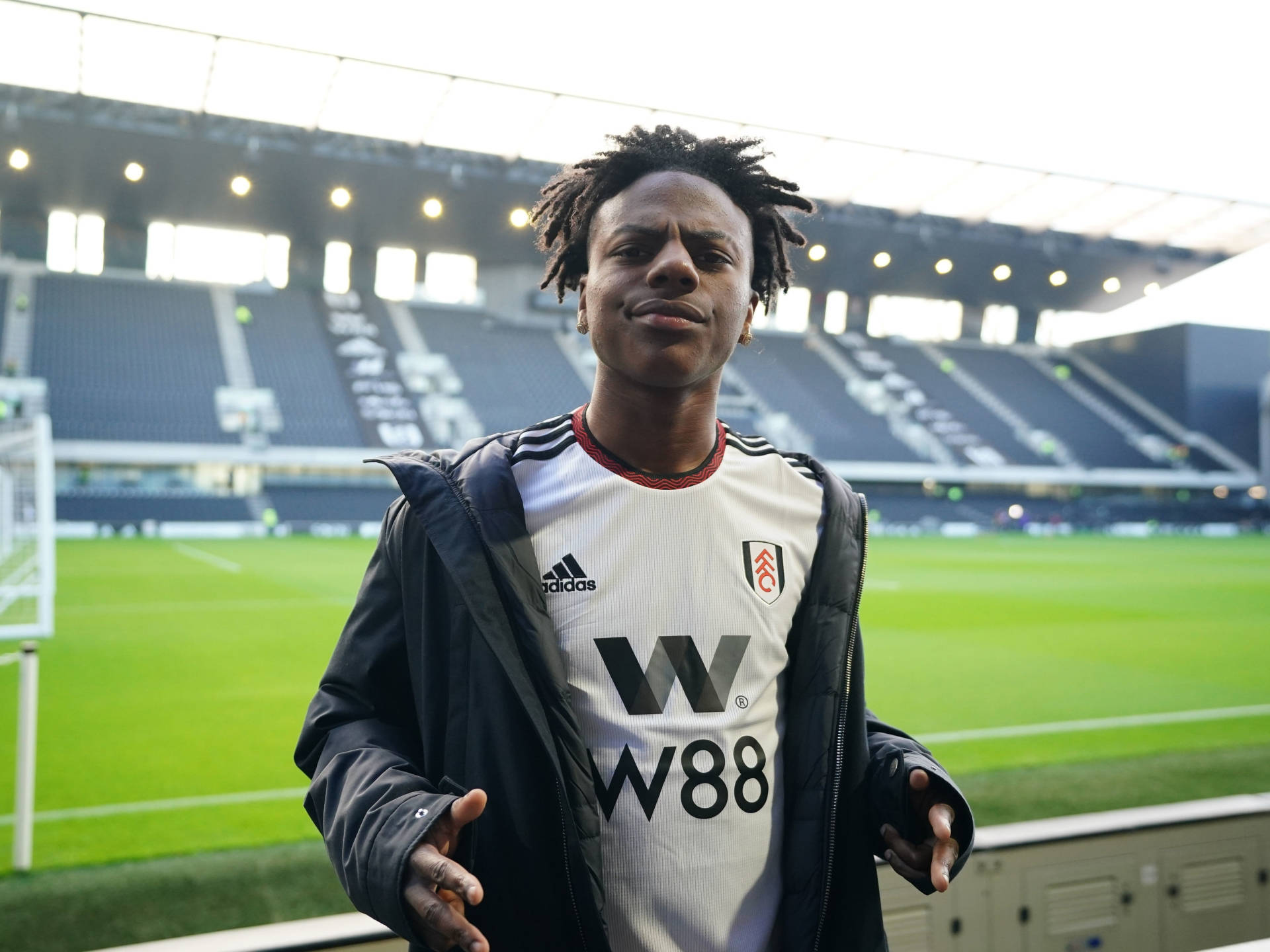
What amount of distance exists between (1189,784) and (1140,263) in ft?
120

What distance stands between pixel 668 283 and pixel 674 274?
0.02 metres

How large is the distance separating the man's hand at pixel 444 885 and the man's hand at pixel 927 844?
0.65m

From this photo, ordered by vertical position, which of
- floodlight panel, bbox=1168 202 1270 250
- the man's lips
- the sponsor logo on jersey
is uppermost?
floodlight panel, bbox=1168 202 1270 250

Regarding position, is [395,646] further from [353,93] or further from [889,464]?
[889,464]

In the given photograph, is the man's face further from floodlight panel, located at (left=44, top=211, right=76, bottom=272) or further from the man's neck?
floodlight panel, located at (left=44, top=211, right=76, bottom=272)

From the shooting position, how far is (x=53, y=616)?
38.4 ft

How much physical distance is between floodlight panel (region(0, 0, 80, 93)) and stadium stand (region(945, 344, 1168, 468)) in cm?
3438

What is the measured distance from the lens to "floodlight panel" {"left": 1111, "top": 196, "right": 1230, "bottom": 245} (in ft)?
105

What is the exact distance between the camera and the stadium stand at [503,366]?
3403 centimetres

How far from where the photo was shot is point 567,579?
1.58 metres

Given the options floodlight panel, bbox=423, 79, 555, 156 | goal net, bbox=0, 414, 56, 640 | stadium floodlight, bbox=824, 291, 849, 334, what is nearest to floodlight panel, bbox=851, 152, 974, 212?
stadium floodlight, bbox=824, 291, 849, 334

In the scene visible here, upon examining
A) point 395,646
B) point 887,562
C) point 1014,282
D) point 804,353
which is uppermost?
point 1014,282

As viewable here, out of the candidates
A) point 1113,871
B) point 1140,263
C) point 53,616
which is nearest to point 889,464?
point 1140,263

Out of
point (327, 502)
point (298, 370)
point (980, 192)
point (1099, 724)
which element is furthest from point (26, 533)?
point (980, 192)
